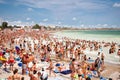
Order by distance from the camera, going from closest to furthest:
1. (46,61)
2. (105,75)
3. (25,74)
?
(25,74), (105,75), (46,61)

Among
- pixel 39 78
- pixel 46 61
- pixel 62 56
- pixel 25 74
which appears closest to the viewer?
pixel 39 78

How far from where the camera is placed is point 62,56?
18.5 metres

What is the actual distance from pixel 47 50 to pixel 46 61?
7.94 ft

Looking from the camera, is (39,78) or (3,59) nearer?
(39,78)

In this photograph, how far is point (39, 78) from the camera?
9.38m

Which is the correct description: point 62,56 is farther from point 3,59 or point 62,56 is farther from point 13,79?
point 13,79

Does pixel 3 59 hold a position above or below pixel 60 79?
above

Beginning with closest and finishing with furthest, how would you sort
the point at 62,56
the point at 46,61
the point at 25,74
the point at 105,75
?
the point at 25,74
the point at 105,75
the point at 46,61
the point at 62,56

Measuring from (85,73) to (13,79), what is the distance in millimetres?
4354

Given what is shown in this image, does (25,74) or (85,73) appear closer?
(85,73)

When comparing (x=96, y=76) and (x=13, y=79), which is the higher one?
(x=13, y=79)

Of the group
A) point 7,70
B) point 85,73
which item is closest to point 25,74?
point 7,70

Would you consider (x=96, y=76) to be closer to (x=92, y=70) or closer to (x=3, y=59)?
(x=92, y=70)

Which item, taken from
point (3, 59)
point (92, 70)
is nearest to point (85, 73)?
point (92, 70)
